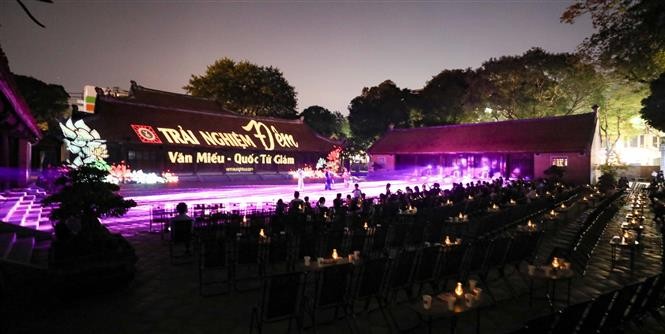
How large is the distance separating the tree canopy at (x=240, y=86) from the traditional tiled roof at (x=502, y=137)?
18353 mm

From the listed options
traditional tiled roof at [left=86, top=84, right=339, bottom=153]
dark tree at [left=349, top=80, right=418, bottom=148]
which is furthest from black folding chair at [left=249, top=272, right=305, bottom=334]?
dark tree at [left=349, top=80, right=418, bottom=148]

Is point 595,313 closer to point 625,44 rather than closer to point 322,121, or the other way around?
point 625,44

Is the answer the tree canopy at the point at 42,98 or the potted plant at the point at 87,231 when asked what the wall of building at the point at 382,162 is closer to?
the potted plant at the point at 87,231

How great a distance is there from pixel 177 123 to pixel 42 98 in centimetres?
3527

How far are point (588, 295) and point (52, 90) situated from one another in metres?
66.9

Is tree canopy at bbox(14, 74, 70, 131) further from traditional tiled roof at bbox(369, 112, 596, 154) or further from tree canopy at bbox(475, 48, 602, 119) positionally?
tree canopy at bbox(475, 48, 602, 119)

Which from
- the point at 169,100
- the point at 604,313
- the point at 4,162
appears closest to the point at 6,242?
the point at 4,162

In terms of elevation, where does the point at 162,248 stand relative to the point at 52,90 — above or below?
below

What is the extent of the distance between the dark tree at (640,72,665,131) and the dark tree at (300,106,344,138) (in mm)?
57640

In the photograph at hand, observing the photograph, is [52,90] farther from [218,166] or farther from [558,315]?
[558,315]

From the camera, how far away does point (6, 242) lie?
344 inches

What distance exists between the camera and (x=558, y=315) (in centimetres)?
383

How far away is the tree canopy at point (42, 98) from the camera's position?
51.5 metres

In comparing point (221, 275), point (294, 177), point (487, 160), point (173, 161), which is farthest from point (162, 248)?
point (487, 160)
